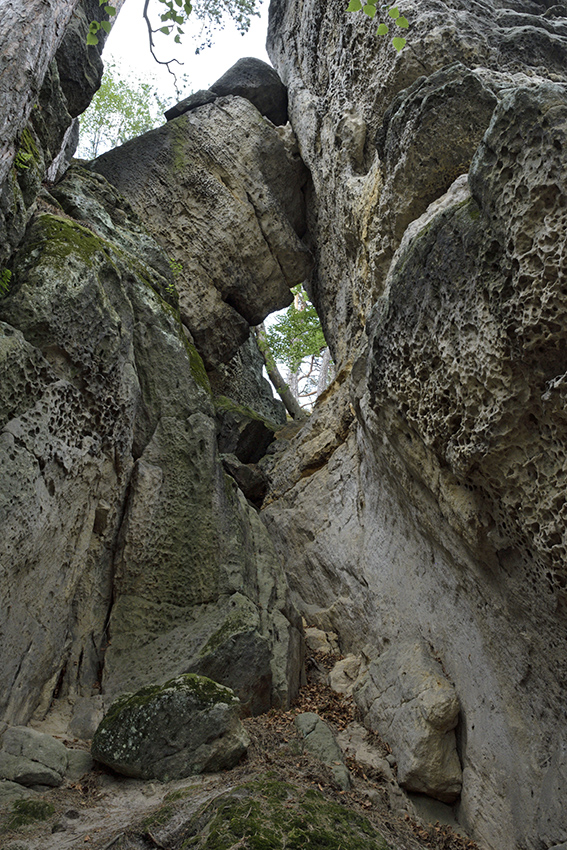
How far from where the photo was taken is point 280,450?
13.5 metres

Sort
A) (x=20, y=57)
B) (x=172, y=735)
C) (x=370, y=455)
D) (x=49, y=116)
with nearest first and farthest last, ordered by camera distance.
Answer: (x=172, y=735)
(x=20, y=57)
(x=370, y=455)
(x=49, y=116)

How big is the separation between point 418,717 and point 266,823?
2.81 metres

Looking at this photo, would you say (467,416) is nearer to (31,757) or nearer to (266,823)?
(266,823)

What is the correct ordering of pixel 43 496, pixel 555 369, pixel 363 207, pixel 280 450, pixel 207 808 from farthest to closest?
1. pixel 280 450
2. pixel 363 207
3. pixel 43 496
4. pixel 555 369
5. pixel 207 808

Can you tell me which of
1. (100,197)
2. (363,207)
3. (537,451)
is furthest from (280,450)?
(537,451)

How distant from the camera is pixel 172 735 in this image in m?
5.25

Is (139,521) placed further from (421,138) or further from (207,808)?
(421,138)

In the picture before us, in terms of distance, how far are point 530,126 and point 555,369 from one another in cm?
207

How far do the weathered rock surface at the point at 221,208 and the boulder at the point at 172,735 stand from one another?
940 centimetres

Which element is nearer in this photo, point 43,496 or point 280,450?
point 43,496

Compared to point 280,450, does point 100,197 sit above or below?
above

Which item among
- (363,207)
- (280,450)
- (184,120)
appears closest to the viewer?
(363,207)

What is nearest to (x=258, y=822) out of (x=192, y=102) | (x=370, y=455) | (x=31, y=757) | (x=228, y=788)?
(x=228, y=788)

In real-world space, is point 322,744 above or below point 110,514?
below
